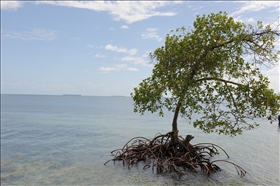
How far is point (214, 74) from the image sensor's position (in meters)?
15.4

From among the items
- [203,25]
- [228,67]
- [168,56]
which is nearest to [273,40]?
[228,67]

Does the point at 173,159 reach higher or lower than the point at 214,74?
lower

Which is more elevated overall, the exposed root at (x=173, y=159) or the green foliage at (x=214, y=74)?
the green foliage at (x=214, y=74)

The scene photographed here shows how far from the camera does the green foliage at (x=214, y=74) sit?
13828 mm

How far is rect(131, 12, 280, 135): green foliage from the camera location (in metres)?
13.8

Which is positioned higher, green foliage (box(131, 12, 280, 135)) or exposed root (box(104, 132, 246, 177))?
green foliage (box(131, 12, 280, 135))

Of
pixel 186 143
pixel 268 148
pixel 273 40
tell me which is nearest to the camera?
pixel 273 40

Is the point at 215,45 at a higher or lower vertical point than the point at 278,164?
higher

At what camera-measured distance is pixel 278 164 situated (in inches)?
701

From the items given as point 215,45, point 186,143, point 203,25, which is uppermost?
point 203,25

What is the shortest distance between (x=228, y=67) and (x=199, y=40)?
8.44 ft

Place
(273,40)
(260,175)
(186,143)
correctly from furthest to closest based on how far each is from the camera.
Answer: (186,143), (260,175), (273,40)

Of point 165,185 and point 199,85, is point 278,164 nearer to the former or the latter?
point 199,85

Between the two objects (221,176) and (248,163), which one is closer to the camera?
(221,176)
